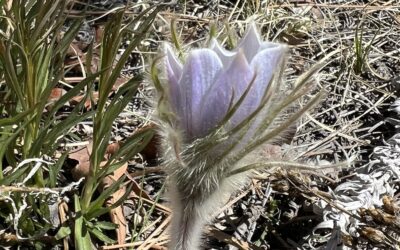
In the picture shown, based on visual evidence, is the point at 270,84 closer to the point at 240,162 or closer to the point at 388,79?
the point at 240,162

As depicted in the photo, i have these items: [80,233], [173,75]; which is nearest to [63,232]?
[80,233]

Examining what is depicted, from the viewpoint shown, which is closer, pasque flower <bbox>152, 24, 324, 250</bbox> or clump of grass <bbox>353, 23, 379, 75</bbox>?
pasque flower <bbox>152, 24, 324, 250</bbox>

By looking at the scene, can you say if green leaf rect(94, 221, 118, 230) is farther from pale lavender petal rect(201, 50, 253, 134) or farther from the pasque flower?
pale lavender petal rect(201, 50, 253, 134)

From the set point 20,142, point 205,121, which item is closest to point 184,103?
point 205,121

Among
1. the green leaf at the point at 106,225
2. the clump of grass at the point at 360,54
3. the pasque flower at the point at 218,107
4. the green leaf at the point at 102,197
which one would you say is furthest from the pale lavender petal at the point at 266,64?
the clump of grass at the point at 360,54

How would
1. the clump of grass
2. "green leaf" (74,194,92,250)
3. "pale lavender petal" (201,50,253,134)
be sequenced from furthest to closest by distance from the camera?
1. the clump of grass
2. "green leaf" (74,194,92,250)
3. "pale lavender petal" (201,50,253,134)

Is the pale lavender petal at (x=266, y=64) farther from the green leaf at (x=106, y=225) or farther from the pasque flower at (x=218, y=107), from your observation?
the green leaf at (x=106, y=225)

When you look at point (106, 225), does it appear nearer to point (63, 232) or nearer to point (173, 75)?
point (63, 232)

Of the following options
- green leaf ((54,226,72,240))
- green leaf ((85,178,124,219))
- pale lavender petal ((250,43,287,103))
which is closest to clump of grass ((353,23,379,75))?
green leaf ((85,178,124,219))
